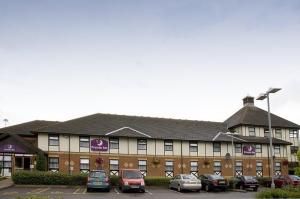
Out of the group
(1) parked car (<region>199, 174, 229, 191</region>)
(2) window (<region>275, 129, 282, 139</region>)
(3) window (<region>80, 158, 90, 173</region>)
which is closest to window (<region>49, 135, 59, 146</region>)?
(3) window (<region>80, 158, 90, 173</region>)

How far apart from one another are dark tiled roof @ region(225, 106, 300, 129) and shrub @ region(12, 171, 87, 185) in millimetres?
26984

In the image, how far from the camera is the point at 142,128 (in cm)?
5256

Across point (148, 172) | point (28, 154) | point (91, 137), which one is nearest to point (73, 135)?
point (91, 137)

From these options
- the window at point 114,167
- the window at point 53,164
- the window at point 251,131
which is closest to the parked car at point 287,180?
the window at point 251,131

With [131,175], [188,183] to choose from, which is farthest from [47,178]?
[188,183]

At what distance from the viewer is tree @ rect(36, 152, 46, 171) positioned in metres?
43.6

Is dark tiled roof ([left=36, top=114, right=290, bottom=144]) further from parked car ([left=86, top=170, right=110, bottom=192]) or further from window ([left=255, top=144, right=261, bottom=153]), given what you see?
parked car ([left=86, top=170, right=110, bottom=192])

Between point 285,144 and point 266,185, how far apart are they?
11927mm

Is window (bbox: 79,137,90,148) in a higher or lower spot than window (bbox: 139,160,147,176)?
higher

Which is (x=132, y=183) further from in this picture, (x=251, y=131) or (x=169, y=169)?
(x=251, y=131)

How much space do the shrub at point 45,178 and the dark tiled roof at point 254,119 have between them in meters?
27.0

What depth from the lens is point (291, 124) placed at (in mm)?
62219

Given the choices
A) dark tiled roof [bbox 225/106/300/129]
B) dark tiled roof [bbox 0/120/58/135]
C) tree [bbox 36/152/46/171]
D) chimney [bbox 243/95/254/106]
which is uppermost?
chimney [bbox 243/95/254/106]

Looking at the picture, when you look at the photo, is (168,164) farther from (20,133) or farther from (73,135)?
(20,133)
